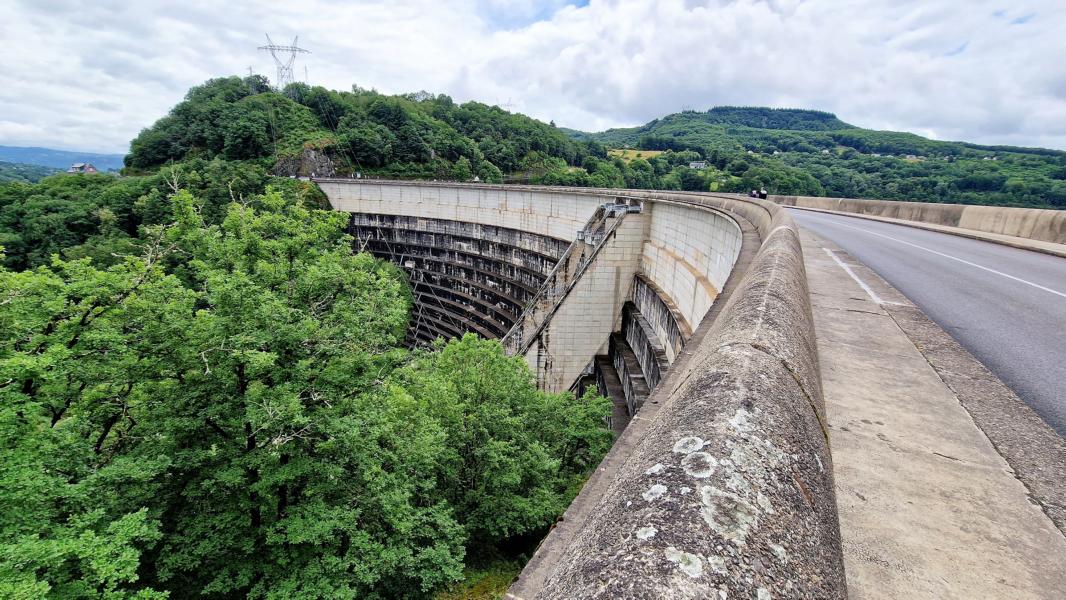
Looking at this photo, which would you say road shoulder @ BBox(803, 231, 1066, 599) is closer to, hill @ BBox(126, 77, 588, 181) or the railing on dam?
the railing on dam

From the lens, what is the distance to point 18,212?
4619 centimetres

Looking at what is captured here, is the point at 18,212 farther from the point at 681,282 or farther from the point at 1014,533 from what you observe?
the point at 1014,533

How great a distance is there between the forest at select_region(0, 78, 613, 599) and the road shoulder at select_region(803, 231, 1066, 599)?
7443 mm

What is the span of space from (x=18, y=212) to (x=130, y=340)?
5847 centimetres

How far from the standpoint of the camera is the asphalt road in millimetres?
4855

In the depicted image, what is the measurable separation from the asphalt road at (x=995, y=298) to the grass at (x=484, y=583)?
8618mm

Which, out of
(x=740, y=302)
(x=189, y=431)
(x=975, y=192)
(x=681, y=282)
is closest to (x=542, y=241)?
(x=681, y=282)

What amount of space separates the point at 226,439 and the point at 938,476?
401 inches

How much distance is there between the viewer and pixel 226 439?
8.74 metres

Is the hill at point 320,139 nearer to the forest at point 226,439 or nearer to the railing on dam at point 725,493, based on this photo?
the forest at point 226,439

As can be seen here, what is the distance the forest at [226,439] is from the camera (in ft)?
22.1

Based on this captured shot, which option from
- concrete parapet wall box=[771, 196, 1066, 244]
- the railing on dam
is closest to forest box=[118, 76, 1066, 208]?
concrete parapet wall box=[771, 196, 1066, 244]

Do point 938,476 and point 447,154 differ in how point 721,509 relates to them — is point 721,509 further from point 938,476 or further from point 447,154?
point 447,154

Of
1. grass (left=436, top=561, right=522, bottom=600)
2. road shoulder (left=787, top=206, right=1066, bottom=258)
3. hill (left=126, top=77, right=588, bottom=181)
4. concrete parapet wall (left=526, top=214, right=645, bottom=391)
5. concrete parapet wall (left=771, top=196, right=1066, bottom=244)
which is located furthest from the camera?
hill (left=126, top=77, right=588, bottom=181)
